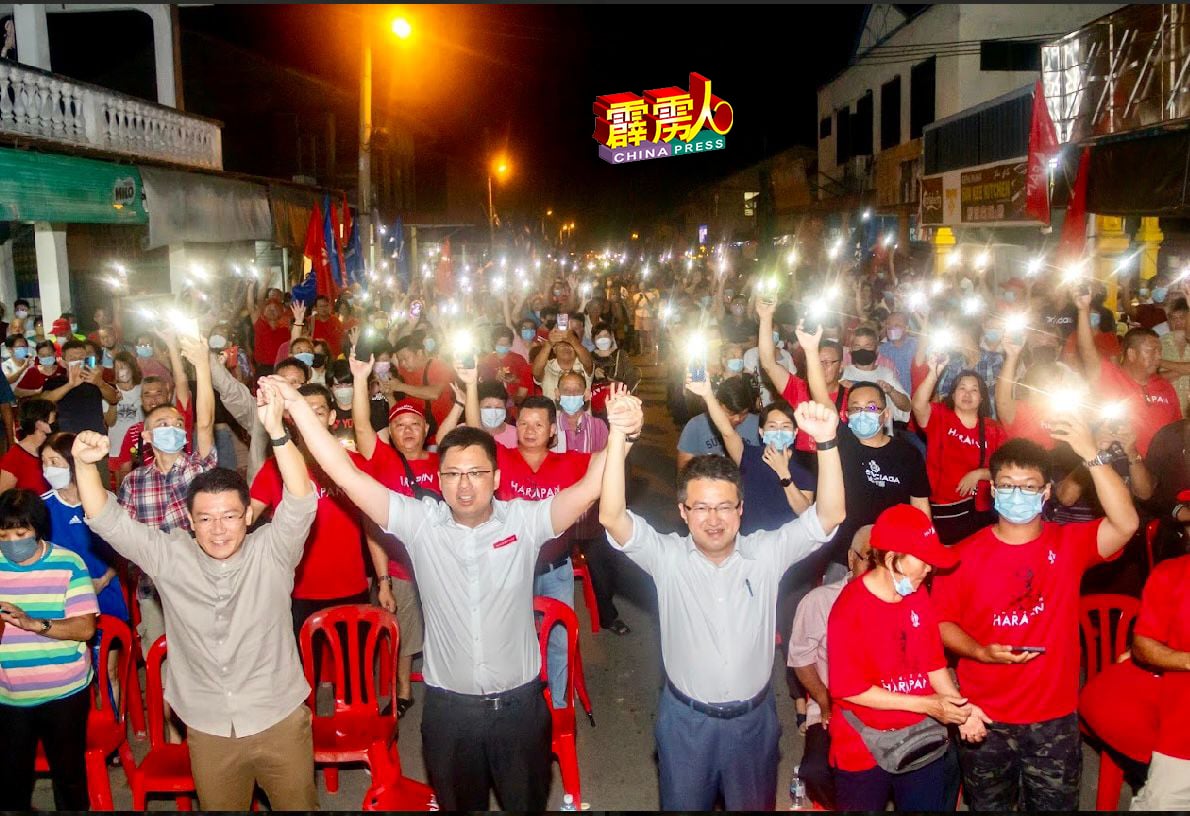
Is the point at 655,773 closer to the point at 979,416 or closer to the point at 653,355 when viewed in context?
the point at 979,416

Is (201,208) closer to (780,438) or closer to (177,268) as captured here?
(177,268)

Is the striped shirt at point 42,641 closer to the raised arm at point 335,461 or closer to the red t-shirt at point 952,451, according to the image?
the raised arm at point 335,461

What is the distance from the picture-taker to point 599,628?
7332 mm

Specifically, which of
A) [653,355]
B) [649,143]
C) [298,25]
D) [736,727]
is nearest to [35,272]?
[653,355]

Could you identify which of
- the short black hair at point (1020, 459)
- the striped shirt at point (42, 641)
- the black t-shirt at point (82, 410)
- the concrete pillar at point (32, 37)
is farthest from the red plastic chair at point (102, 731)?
the concrete pillar at point (32, 37)

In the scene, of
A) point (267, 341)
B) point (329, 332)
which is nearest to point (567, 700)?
point (267, 341)

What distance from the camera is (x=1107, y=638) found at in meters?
4.96

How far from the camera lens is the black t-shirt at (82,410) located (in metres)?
8.22

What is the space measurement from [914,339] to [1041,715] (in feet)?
22.5

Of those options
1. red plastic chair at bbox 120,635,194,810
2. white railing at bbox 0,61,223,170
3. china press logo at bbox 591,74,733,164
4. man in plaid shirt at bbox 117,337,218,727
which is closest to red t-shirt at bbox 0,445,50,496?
man in plaid shirt at bbox 117,337,218,727

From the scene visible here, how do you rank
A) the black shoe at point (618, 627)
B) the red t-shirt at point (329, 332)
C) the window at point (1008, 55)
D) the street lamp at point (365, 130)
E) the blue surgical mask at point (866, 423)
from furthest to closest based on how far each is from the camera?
the window at point (1008, 55), the street lamp at point (365, 130), the red t-shirt at point (329, 332), the black shoe at point (618, 627), the blue surgical mask at point (866, 423)

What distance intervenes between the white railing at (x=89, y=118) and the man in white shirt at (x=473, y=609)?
313 inches

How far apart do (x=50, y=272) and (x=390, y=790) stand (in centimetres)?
1182

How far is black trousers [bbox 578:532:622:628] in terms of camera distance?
711 cm
